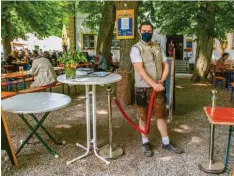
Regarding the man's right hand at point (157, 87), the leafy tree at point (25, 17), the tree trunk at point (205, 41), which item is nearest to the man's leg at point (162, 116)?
the man's right hand at point (157, 87)

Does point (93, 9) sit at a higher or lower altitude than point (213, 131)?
higher

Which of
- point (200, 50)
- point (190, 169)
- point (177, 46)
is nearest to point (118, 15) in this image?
point (190, 169)

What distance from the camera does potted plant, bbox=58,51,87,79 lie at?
363 centimetres

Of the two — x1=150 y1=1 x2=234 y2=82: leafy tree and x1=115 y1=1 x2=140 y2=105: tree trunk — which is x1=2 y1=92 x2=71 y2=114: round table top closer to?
x1=115 y1=1 x2=140 y2=105: tree trunk

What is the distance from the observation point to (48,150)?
144 inches

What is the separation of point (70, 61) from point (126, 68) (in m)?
2.64

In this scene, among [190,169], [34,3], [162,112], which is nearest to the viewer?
[190,169]

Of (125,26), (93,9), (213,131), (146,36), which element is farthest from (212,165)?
(93,9)

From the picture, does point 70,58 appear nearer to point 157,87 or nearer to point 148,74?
point 148,74

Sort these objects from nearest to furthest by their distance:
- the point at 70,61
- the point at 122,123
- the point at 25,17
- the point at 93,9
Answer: the point at 70,61 < the point at 122,123 < the point at 25,17 < the point at 93,9

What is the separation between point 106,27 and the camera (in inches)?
476

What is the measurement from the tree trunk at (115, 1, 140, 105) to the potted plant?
232cm

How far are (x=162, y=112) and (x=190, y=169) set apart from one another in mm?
819

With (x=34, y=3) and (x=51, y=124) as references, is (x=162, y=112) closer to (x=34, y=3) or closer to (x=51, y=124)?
(x=51, y=124)
